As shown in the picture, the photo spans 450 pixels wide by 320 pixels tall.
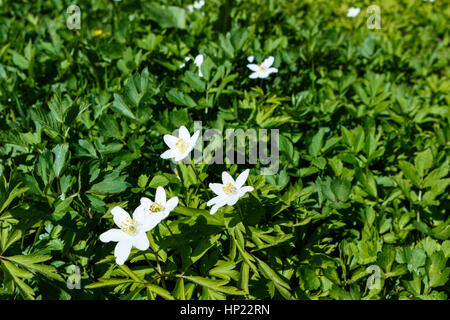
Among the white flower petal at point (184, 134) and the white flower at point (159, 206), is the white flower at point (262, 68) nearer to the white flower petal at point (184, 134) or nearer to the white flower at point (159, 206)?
the white flower petal at point (184, 134)

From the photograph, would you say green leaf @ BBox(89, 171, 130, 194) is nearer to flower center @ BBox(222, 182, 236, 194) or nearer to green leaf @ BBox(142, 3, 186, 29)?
flower center @ BBox(222, 182, 236, 194)

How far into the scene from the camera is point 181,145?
61.2 inches

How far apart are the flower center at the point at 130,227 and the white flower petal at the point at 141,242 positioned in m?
0.04

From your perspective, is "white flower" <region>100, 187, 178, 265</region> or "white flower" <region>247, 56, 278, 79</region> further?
"white flower" <region>247, 56, 278, 79</region>

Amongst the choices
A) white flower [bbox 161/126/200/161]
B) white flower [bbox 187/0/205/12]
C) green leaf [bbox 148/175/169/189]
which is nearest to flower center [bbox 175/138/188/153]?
white flower [bbox 161/126/200/161]

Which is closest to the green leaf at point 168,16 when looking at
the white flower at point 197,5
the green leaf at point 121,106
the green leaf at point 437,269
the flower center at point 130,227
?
the white flower at point 197,5

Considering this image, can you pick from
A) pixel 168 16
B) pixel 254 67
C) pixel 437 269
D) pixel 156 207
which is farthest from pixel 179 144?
pixel 168 16

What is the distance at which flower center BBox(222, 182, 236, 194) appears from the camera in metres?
1.39

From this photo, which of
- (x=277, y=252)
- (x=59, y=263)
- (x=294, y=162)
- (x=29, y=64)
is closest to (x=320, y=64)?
(x=294, y=162)

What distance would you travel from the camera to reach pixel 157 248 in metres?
1.43

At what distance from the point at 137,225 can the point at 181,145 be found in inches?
15.3

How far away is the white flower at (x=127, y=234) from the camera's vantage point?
1247 mm

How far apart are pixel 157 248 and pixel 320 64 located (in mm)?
2033
